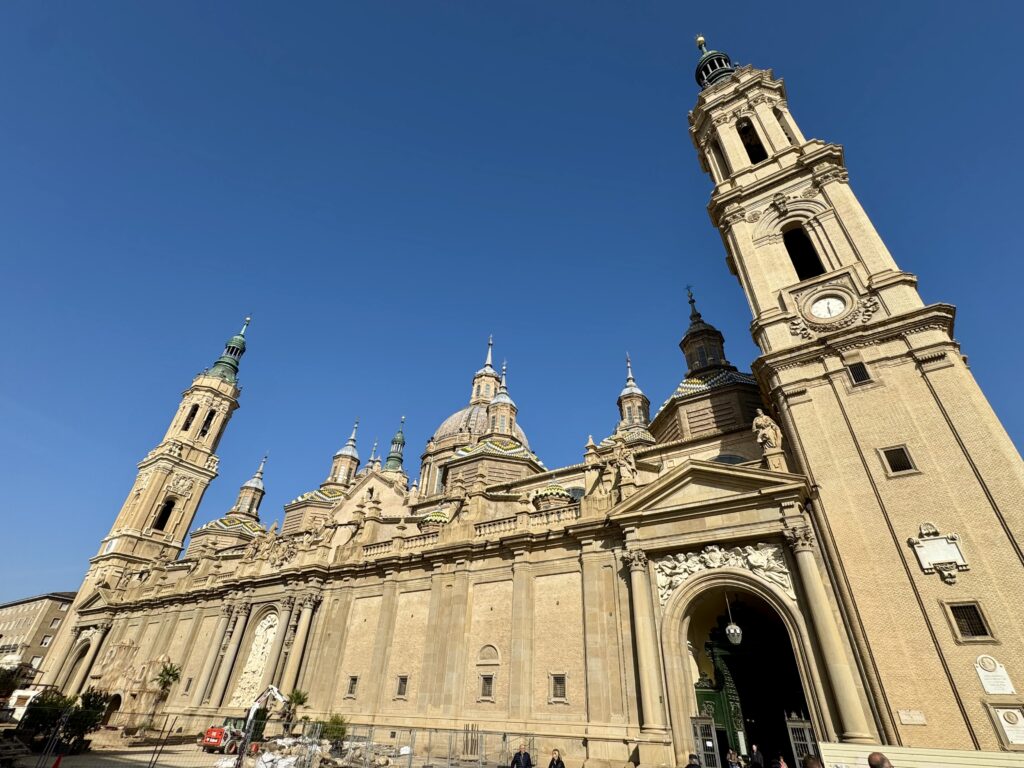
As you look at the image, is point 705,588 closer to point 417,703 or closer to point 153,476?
point 417,703

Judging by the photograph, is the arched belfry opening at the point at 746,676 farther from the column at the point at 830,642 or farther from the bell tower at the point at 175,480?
the bell tower at the point at 175,480

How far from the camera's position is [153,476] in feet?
169

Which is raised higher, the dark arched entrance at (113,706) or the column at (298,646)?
the column at (298,646)

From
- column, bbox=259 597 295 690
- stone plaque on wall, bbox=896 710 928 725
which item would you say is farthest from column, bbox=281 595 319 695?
stone plaque on wall, bbox=896 710 928 725

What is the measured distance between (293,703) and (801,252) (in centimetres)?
3151

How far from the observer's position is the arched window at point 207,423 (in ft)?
187

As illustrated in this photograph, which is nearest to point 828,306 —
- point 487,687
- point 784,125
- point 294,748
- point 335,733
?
point 784,125

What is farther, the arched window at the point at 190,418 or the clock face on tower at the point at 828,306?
the arched window at the point at 190,418

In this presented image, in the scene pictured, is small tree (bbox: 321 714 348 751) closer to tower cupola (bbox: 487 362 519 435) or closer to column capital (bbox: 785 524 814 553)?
column capital (bbox: 785 524 814 553)

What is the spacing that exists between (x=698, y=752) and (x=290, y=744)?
1317 cm

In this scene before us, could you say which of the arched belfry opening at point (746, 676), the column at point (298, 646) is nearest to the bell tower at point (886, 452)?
the arched belfry opening at point (746, 676)

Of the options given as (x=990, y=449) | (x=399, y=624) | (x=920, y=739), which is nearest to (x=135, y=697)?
(x=399, y=624)

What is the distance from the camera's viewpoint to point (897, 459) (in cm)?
1602

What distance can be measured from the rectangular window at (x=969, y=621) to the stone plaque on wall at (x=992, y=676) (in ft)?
1.65
